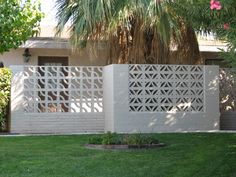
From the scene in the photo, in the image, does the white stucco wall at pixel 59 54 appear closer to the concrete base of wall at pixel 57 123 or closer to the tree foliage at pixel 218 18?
the concrete base of wall at pixel 57 123

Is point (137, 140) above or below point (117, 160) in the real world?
above

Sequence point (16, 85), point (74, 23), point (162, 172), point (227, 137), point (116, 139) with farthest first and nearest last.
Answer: point (16, 85) < point (74, 23) < point (227, 137) < point (116, 139) < point (162, 172)

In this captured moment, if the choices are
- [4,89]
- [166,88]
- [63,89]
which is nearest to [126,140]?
[166,88]

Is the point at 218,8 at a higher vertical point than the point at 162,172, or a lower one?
higher

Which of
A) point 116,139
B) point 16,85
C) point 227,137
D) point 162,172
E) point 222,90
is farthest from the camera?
point 222,90

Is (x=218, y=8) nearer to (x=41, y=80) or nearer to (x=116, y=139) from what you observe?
(x=116, y=139)

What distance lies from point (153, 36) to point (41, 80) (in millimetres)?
3725

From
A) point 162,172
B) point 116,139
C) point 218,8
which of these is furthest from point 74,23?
point 218,8

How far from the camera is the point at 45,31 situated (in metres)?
20.3

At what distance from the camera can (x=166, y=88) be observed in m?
15.3

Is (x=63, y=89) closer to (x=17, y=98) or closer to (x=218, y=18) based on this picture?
(x=17, y=98)

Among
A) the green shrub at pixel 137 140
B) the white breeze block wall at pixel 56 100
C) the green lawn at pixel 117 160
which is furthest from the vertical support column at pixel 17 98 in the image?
the green shrub at pixel 137 140

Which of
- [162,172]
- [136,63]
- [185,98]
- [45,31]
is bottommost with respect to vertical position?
[162,172]

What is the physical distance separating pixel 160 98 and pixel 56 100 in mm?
3197
